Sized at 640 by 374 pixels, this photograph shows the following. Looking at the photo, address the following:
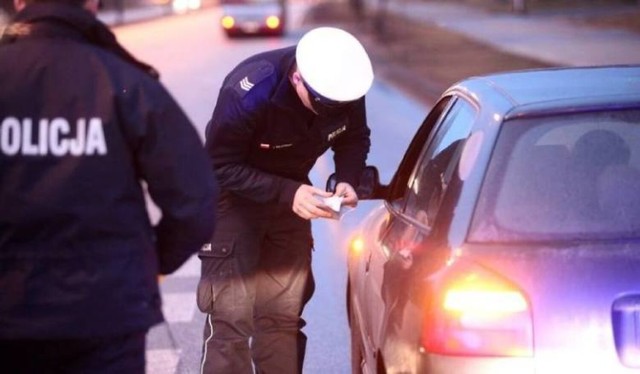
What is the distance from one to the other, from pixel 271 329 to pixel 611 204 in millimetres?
2025

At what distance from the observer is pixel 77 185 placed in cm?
351

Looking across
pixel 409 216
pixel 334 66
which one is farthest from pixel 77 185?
pixel 334 66

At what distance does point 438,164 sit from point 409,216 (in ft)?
0.68

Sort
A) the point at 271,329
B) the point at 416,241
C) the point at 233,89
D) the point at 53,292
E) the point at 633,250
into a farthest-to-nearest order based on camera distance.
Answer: the point at 271,329 < the point at 233,89 < the point at 416,241 < the point at 633,250 < the point at 53,292

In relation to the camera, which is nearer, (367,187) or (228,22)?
(367,187)

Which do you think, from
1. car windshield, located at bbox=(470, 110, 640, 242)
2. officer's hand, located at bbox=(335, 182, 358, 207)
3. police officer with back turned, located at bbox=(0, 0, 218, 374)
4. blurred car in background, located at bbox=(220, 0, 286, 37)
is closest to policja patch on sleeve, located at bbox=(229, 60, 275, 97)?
officer's hand, located at bbox=(335, 182, 358, 207)

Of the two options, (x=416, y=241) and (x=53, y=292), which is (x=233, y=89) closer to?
(x=416, y=241)

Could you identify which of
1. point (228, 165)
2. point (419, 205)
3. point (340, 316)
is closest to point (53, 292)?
point (419, 205)

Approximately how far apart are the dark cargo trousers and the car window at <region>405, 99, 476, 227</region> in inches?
28.6

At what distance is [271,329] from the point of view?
5969mm

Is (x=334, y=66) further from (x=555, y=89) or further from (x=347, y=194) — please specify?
(x=555, y=89)

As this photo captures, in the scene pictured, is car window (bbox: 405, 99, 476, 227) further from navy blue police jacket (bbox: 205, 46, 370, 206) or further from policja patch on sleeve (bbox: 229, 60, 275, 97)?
policja patch on sleeve (bbox: 229, 60, 275, 97)

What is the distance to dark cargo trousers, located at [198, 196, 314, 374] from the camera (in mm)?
5785

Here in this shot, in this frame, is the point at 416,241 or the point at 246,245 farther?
the point at 246,245
